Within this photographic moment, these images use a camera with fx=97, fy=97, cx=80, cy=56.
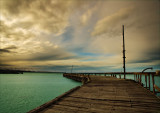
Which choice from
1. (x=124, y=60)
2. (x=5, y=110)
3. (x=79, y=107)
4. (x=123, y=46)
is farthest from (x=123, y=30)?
(x=5, y=110)

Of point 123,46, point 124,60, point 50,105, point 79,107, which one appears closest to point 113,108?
point 79,107

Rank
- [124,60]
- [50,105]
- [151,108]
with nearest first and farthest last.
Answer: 1. [151,108]
2. [50,105]
3. [124,60]

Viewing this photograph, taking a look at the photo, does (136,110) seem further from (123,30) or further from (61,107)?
(123,30)

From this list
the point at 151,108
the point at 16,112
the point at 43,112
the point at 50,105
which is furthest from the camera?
the point at 16,112

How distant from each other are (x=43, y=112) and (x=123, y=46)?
561 inches

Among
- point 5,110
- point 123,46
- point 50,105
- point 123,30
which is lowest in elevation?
point 5,110

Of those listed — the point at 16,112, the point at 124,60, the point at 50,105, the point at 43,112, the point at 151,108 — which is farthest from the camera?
the point at 124,60

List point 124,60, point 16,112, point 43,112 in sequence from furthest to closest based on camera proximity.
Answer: point 124,60 → point 16,112 → point 43,112

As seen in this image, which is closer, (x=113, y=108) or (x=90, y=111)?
(x=90, y=111)

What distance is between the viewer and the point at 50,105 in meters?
4.05

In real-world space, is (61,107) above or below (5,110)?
above

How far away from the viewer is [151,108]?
12.3ft

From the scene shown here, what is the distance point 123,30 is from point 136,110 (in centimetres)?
1364

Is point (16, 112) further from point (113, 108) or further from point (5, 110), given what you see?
point (113, 108)
